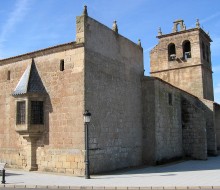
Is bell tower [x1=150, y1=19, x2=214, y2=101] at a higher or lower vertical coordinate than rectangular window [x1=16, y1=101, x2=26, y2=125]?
higher

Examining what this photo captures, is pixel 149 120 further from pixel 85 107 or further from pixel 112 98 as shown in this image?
pixel 85 107

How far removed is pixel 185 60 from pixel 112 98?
13.3 meters

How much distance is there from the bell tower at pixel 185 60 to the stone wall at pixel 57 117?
14.7m

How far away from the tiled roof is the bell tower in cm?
1489

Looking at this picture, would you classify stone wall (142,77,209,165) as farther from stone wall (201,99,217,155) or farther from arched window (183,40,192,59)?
arched window (183,40,192,59)

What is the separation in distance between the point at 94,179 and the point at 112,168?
301cm

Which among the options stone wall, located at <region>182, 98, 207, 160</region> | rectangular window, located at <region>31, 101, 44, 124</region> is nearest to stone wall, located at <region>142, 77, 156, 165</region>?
stone wall, located at <region>182, 98, 207, 160</region>

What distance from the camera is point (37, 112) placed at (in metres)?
15.1

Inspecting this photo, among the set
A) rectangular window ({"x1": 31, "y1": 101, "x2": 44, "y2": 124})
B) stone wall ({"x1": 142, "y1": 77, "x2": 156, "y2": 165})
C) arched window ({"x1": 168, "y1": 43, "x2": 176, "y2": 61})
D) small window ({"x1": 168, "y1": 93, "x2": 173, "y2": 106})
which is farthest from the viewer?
arched window ({"x1": 168, "y1": 43, "x2": 176, "y2": 61})

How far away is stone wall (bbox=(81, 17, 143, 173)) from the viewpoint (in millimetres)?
14406

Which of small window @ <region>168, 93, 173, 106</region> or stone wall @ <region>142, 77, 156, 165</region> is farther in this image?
small window @ <region>168, 93, 173, 106</region>

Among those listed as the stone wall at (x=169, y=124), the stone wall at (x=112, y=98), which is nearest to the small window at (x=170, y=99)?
the stone wall at (x=169, y=124)

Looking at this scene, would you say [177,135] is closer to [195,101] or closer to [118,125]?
[195,101]

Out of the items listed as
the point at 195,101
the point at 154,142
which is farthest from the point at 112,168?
the point at 195,101
